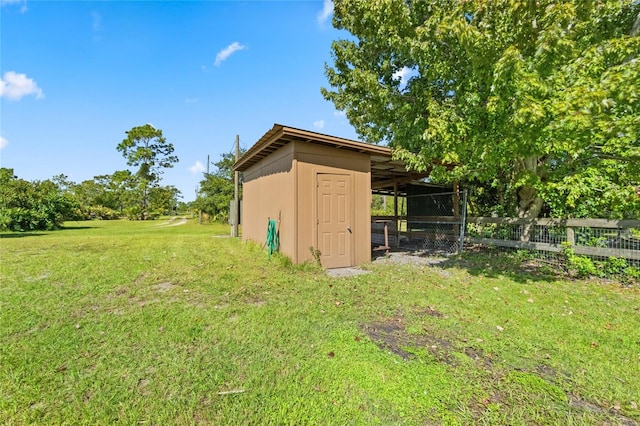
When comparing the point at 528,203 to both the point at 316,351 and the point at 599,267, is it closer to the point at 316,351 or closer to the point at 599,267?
the point at 599,267

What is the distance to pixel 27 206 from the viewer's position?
48.6 ft

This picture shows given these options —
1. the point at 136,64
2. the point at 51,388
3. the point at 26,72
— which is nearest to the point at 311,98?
the point at 136,64

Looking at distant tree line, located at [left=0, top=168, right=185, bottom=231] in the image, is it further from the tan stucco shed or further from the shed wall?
the tan stucco shed

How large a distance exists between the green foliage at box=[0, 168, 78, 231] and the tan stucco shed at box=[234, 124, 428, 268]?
587 inches

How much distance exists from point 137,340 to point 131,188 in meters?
35.3

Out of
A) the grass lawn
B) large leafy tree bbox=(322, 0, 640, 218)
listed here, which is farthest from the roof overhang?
the grass lawn

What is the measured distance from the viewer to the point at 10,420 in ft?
5.58

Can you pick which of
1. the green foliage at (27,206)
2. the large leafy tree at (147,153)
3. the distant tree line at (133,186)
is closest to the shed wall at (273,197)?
the green foliage at (27,206)

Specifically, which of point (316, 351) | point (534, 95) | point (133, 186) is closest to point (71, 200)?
point (133, 186)

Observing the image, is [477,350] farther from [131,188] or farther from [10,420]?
[131,188]

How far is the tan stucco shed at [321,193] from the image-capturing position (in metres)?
6.00

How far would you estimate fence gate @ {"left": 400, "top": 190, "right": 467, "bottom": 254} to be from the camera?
27.3 ft

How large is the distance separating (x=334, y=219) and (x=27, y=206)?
17.6m

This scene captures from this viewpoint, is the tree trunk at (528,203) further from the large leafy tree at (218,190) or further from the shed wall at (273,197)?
the large leafy tree at (218,190)
